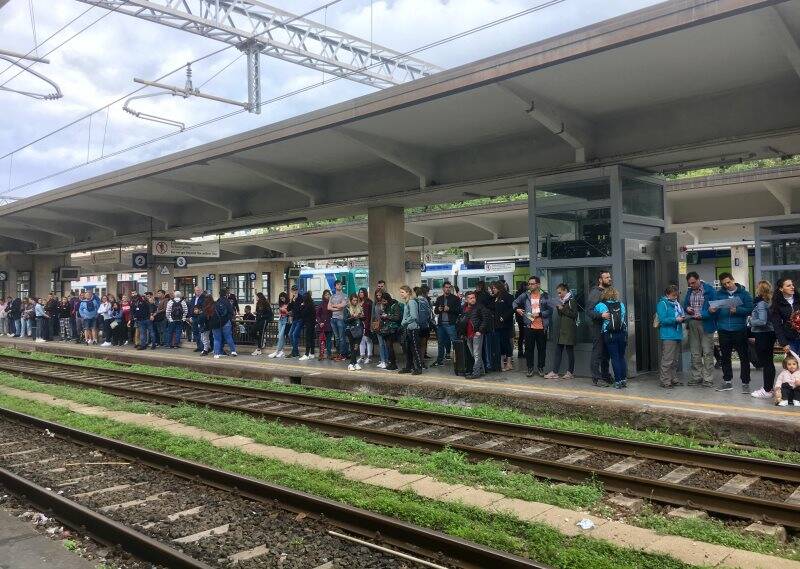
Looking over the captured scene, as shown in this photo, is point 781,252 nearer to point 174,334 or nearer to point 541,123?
point 541,123

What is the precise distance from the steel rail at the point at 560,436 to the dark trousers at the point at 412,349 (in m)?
2.67

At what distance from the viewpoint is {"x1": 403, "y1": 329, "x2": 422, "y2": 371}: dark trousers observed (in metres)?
13.0

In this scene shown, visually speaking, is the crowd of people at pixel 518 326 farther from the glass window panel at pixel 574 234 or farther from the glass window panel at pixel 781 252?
the glass window panel at pixel 781 252

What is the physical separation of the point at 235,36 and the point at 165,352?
887cm

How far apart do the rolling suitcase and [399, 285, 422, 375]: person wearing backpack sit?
79 centimetres

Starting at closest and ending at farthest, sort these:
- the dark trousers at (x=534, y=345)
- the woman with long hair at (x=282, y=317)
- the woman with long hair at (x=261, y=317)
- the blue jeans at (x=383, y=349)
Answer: the dark trousers at (x=534, y=345), the blue jeans at (x=383, y=349), the woman with long hair at (x=282, y=317), the woman with long hair at (x=261, y=317)

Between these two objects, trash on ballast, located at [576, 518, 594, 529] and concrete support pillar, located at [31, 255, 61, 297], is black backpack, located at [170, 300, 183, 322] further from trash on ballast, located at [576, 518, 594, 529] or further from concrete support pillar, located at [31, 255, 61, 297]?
trash on ballast, located at [576, 518, 594, 529]

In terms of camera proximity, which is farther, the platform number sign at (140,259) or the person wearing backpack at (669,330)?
the platform number sign at (140,259)

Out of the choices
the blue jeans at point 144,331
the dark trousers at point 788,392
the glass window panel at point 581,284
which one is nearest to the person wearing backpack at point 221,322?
the blue jeans at point 144,331

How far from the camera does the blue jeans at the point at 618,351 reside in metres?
10.6

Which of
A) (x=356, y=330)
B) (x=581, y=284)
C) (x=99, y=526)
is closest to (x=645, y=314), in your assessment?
(x=581, y=284)

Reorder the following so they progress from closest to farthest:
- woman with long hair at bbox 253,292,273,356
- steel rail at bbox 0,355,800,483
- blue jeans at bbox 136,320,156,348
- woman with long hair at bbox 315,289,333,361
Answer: steel rail at bbox 0,355,800,483 → woman with long hair at bbox 315,289,333,361 → woman with long hair at bbox 253,292,273,356 → blue jeans at bbox 136,320,156,348

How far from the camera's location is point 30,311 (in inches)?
1054

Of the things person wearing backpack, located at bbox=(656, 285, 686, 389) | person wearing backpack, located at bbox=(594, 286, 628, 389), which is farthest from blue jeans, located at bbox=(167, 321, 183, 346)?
person wearing backpack, located at bbox=(656, 285, 686, 389)
